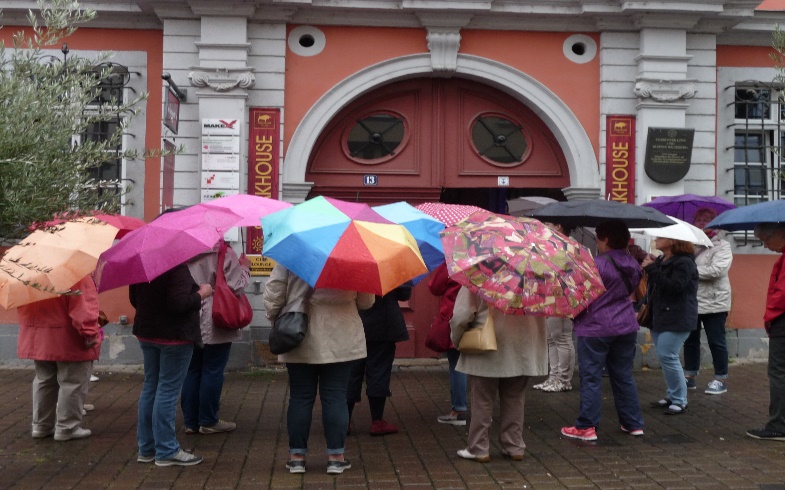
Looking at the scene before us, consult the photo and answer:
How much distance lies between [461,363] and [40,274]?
9.67ft

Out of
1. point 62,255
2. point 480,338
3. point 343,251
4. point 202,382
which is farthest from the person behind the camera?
point 202,382

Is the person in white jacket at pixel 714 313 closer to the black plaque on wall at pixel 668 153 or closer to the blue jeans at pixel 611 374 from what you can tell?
the black plaque on wall at pixel 668 153

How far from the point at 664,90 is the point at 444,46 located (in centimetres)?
274

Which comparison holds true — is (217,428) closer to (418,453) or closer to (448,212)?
(418,453)

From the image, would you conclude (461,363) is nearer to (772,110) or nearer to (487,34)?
(487,34)

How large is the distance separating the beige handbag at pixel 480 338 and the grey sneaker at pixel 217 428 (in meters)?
2.24

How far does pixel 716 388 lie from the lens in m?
9.22

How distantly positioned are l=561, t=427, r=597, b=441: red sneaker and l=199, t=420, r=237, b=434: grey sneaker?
2697 mm

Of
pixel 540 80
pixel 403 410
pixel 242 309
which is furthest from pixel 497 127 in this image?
pixel 242 309

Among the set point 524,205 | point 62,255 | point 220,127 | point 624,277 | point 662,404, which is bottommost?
point 662,404

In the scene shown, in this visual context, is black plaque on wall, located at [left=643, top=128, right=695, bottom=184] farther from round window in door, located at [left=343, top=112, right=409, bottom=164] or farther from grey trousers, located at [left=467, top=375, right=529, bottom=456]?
grey trousers, located at [left=467, top=375, right=529, bottom=456]

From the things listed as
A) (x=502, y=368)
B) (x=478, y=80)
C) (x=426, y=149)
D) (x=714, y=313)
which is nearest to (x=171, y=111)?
(x=426, y=149)

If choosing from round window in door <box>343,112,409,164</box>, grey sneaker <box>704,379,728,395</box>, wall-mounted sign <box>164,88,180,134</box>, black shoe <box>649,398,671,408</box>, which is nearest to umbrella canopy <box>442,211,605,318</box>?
black shoe <box>649,398,671,408</box>

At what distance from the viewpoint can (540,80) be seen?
11367mm
